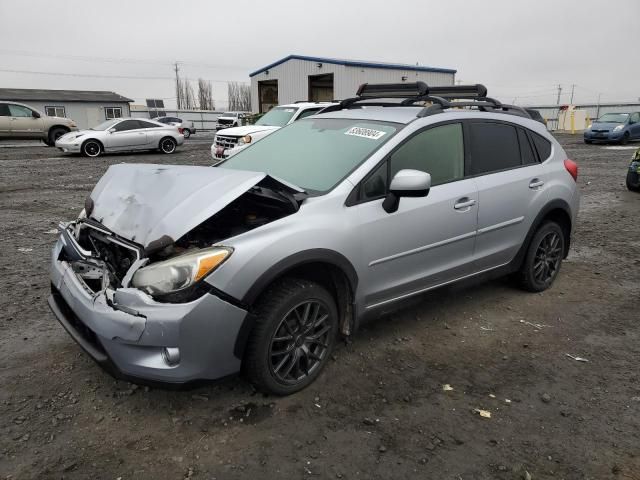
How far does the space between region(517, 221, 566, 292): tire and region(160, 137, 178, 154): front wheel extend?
1574cm

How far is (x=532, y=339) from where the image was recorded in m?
3.72

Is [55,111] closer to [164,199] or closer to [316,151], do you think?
[316,151]

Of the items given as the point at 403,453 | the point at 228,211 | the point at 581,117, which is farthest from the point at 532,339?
the point at 581,117

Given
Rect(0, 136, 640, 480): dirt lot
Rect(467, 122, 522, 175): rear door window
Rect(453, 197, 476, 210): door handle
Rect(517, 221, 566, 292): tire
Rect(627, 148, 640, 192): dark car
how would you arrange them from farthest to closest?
Rect(627, 148, 640, 192): dark car, Rect(517, 221, 566, 292): tire, Rect(467, 122, 522, 175): rear door window, Rect(453, 197, 476, 210): door handle, Rect(0, 136, 640, 480): dirt lot

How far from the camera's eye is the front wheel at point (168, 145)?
17784mm

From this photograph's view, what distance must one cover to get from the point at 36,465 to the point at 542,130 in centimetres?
463

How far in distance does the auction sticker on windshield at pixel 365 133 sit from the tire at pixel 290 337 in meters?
1.19

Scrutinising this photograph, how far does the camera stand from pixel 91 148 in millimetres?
16312

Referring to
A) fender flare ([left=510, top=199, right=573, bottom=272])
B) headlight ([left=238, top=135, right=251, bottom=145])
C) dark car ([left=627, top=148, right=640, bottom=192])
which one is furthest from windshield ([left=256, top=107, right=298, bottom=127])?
fender flare ([left=510, top=199, right=573, bottom=272])

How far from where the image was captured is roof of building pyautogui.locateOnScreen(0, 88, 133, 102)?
40031 millimetres

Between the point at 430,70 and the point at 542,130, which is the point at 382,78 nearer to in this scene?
the point at 430,70

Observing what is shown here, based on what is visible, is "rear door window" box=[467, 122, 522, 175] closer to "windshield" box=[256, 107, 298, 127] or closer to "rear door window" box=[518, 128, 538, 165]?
"rear door window" box=[518, 128, 538, 165]

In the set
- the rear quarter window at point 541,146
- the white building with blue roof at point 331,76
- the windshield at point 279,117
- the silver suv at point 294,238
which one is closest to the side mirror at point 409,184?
the silver suv at point 294,238

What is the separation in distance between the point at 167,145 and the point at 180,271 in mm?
16716
